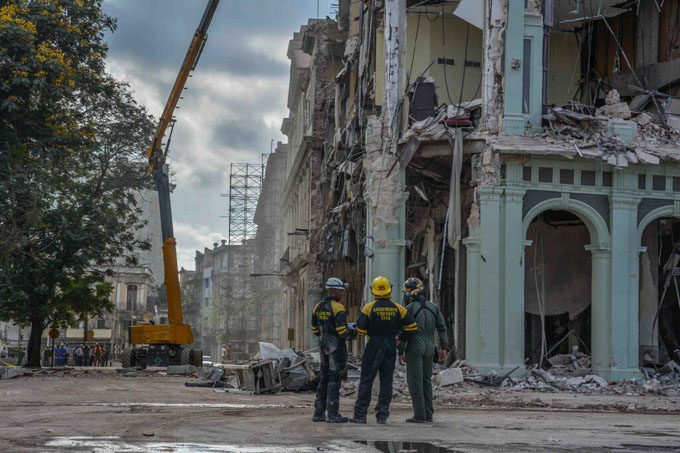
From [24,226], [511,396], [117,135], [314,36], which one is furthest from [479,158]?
[314,36]

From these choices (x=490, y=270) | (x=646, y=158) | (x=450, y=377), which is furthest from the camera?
(x=646, y=158)

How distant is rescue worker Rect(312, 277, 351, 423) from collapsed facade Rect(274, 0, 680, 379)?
37.7ft

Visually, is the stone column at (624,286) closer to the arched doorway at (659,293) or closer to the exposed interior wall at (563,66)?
the arched doorway at (659,293)

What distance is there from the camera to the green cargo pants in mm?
13734

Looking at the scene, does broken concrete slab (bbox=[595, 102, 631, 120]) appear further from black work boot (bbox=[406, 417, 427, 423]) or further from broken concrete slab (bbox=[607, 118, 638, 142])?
black work boot (bbox=[406, 417, 427, 423])

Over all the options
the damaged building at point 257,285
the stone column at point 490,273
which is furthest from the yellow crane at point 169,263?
the damaged building at point 257,285

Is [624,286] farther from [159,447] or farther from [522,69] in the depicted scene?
[159,447]

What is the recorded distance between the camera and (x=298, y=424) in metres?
13.2

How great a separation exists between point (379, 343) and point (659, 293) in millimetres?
16749

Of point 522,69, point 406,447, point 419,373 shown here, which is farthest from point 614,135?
point 406,447

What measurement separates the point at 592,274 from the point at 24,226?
602 inches

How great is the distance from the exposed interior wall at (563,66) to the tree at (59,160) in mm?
14240

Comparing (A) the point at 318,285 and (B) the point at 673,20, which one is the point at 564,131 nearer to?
(B) the point at 673,20

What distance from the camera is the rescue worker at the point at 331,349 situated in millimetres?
13539
